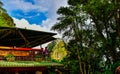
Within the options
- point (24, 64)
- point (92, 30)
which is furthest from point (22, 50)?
point (92, 30)

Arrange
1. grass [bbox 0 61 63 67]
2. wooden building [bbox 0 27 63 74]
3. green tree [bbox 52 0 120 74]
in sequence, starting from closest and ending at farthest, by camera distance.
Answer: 1. grass [bbox 0 61 63 67]
2. wooden building [bbox 0 27 63 74]
3. green tree [bbox 52 0 120 74]

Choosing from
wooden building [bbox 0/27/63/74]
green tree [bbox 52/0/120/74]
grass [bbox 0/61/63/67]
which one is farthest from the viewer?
green tree [bbox 52/0/120/74]

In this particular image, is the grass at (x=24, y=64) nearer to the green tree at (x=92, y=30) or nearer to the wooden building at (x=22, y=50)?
the wooden building at (x=22, y=50)

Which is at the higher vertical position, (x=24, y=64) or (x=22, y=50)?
(x=22, y=50)

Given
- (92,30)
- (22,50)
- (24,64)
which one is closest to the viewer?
(24,64)

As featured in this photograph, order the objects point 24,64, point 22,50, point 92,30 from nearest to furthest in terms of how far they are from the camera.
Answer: point 24,64 < point 22,50 < point 92,30

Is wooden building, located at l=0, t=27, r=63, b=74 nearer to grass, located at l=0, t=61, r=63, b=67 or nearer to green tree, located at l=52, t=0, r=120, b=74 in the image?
grass, located at l=0, t=61, r=63, b=67

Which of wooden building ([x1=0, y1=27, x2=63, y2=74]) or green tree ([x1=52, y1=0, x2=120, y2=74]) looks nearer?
wooden building ([x1=0, y1=27, x2=63, y2=74])

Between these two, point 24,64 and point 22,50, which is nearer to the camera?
point 24,64

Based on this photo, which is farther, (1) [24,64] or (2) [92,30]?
(2) [92,30]

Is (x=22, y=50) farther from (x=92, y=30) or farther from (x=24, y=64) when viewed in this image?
(x=92, y=30)

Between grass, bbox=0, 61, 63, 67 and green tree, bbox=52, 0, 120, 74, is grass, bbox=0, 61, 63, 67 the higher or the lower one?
the lower one

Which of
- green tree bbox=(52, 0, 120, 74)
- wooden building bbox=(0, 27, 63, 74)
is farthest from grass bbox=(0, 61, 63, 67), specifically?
green tree bbox=(52, 0, 120, 74)

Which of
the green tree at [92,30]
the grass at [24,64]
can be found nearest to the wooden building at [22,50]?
the grass at [24,64]
